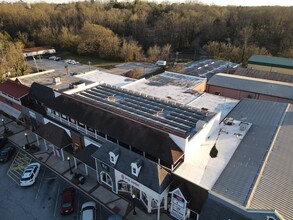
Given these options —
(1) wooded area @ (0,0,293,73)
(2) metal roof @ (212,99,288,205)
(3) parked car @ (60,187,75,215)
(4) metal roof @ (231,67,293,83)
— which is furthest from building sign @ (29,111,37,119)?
(1) wooded area @ (0,0,293,73)

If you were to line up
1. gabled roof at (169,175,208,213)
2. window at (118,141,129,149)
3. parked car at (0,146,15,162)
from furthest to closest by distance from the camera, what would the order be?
1. parked car at (0,146,15,162)
2. window at (118,141,129,149)
3. gabled roof at (169,175,208,213)

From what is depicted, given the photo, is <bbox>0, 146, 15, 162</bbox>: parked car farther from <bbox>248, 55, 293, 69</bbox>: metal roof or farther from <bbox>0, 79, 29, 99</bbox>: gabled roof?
<bbox>248, 55, 293, 69</bbox>: metal roof

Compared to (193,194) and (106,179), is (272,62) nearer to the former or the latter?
(193,194)

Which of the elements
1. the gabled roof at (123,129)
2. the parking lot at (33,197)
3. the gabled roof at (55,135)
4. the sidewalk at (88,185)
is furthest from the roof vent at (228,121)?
the gabled roof at (55,135)

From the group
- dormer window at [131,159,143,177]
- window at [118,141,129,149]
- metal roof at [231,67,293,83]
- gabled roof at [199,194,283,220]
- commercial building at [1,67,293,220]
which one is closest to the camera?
gabled roof at [199,194,283,220]

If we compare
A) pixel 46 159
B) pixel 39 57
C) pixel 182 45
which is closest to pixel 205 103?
pixel 46 159

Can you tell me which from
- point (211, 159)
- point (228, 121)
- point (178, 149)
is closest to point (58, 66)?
point (228, 121)

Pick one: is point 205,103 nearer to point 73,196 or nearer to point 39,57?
point 73,196
